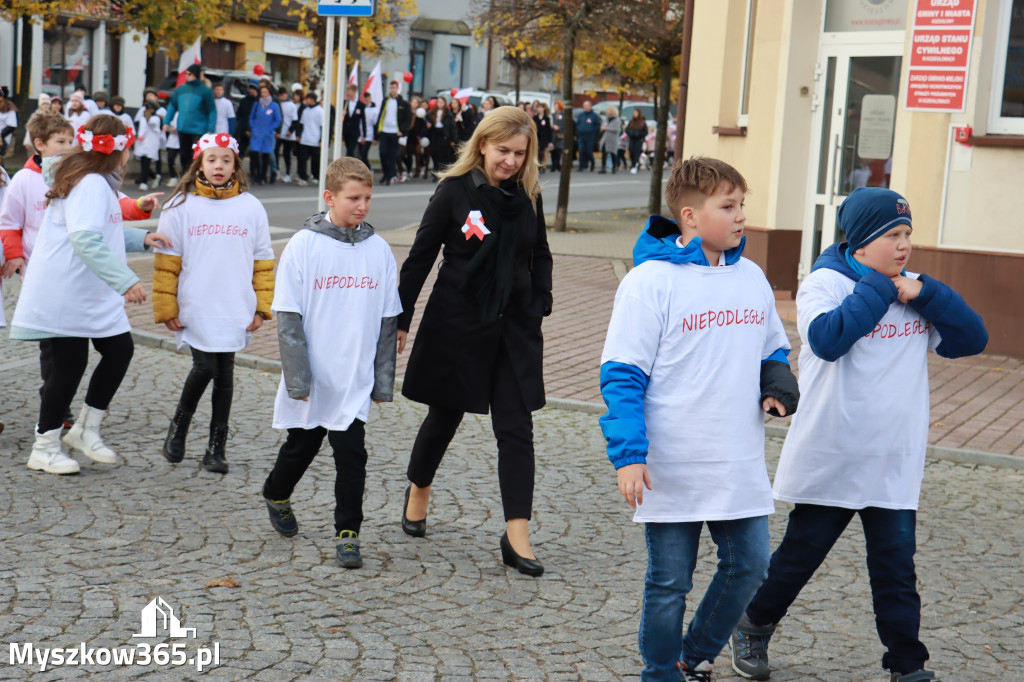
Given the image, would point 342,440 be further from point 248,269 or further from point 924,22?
point 924,22

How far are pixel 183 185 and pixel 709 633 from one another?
3.53m

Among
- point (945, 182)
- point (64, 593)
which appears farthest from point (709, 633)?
point (945, 182)

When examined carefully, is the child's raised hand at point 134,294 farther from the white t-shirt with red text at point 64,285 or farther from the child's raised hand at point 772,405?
the child's raised hand at point 772,405

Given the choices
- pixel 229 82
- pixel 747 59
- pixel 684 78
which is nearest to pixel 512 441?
pixel 747 59

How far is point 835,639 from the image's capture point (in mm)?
4336

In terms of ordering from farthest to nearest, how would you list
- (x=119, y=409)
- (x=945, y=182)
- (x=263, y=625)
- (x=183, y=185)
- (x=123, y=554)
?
(x=945, y=182) < (x=119, y=409) < (x=183, y=185) < (x=123, y=554) < (x=263, y=625)

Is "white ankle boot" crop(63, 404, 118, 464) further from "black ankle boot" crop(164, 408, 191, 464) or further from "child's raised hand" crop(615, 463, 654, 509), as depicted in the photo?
"child's raised hand" crop(615, 463, 654, 509)

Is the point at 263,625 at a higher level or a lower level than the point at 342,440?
lower

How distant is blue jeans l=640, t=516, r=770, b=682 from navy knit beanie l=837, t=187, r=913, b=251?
0.93 m

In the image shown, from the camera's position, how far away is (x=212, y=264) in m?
5.93

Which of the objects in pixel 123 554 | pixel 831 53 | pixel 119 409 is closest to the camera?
pixel 123 554

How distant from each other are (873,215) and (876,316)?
0.33 meters

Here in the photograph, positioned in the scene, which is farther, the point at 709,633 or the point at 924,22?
the point at 924,22

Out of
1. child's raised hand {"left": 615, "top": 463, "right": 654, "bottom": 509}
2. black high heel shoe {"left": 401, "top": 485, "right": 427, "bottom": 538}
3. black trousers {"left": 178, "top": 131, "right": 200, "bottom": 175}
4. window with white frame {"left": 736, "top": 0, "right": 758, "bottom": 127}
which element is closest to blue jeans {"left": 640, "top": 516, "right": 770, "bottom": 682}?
child's raised hand {"left": 615, "top": 463, "right": 654, "bottom": 509}
